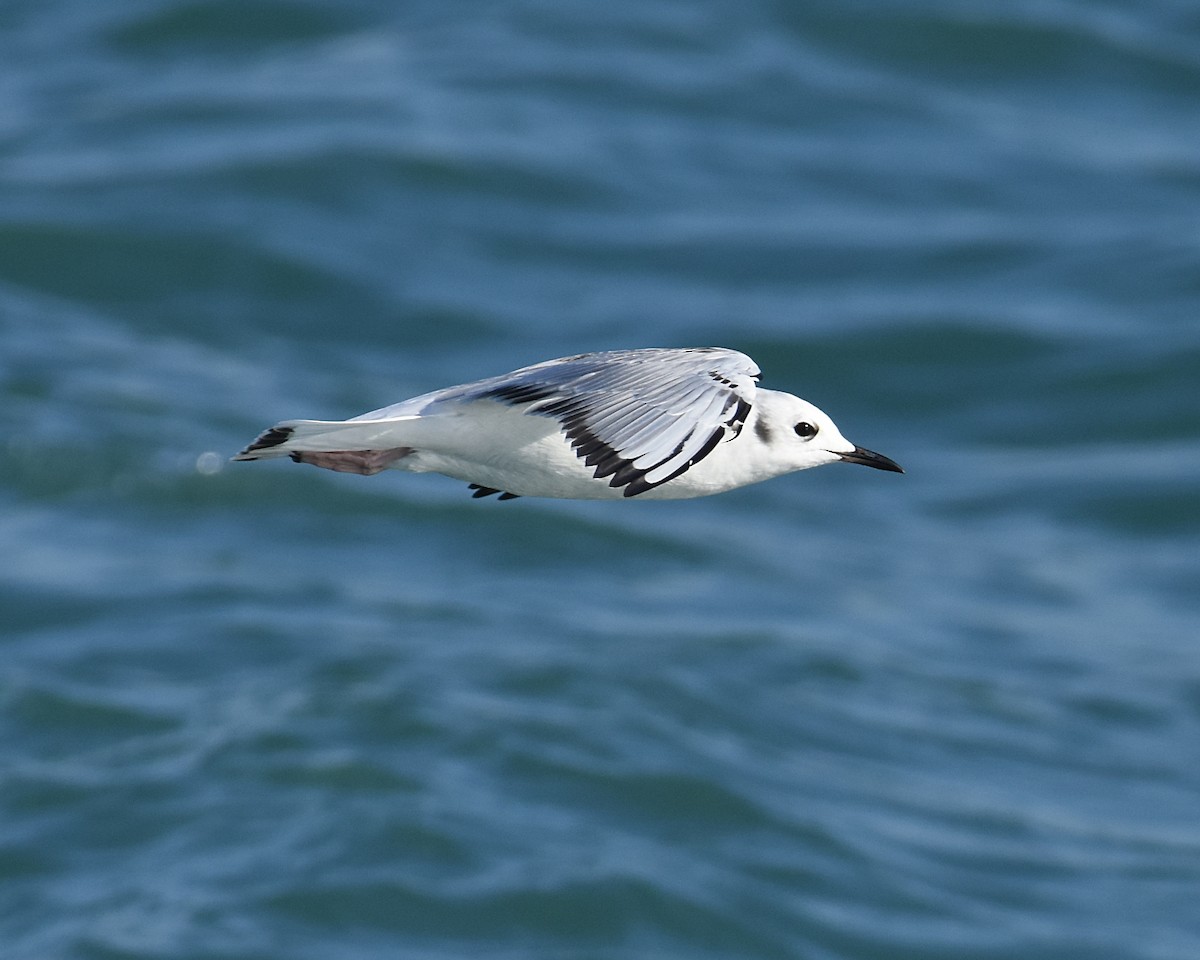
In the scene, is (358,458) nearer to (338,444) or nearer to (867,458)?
(338,444)

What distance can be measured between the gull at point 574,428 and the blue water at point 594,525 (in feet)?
49.7

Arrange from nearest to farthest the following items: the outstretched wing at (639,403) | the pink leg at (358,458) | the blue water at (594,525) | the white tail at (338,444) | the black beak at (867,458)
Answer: the outstretched wing at (639,403)
the white tail at (338,444)
the pink leg at (358,458)
the black beak at (867,458)
the blue water at (594,525)

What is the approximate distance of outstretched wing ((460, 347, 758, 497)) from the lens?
7.22 metres

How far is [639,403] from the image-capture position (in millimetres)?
7586

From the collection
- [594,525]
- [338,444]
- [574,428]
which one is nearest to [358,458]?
[338,444]

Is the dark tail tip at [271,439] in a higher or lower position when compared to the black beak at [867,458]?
lower

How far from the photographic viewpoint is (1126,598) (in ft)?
104

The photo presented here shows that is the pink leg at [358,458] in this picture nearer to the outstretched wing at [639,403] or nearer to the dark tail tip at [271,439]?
the dark tail tip at [271,439]

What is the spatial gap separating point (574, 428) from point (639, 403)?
0.82ft

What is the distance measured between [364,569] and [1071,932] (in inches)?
444

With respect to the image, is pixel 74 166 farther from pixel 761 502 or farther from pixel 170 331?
pixel 761 502

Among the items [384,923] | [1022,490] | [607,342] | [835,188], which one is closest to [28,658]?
[384,923]

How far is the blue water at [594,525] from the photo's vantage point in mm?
24703

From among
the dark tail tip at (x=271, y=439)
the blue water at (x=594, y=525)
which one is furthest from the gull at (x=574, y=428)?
the blue water at (x=594, y=525)
